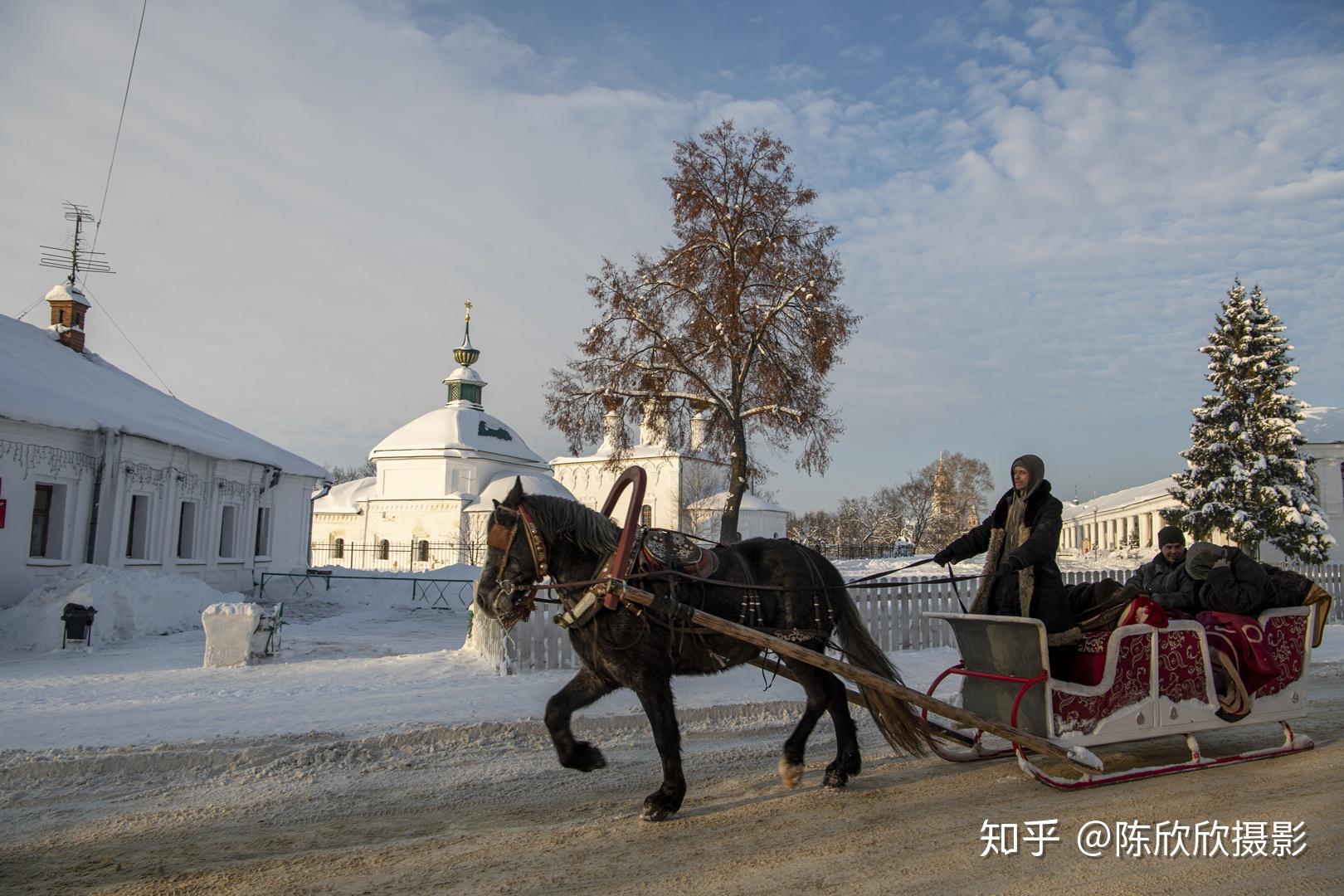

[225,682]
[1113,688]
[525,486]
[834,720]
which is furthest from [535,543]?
[525,486]

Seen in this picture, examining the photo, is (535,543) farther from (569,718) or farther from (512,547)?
(569,718)

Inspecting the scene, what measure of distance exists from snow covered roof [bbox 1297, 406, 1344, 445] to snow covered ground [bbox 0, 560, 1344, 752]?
3278 cm

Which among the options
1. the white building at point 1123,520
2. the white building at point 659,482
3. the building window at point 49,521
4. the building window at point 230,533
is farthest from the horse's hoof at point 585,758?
the white building at point 1123,520

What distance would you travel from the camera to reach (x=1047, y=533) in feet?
18.7

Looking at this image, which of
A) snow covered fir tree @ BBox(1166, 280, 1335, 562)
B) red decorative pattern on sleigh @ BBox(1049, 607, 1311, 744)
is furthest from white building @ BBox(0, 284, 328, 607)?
snow covered fir tree @ BBox(1166, 280, 1335, 562)

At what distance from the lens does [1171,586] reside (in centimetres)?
711

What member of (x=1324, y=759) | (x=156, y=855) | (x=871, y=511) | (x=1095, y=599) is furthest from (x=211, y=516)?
(x=871, y=511)

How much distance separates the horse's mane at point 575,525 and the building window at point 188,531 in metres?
18.5

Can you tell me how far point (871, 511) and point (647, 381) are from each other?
5915cm

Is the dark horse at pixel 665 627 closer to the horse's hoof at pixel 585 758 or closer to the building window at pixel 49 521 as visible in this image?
the horse's hoof at pixel 585 758

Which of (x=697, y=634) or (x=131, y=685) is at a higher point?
(x=697, y=634)

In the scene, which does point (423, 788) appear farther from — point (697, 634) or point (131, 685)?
point (131, 685)

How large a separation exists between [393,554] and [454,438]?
7.60 m

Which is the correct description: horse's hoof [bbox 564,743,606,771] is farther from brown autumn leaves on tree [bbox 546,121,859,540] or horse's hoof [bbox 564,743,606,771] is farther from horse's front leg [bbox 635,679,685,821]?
brown autumn leaves on tree [bbox 546,121,859,540]
